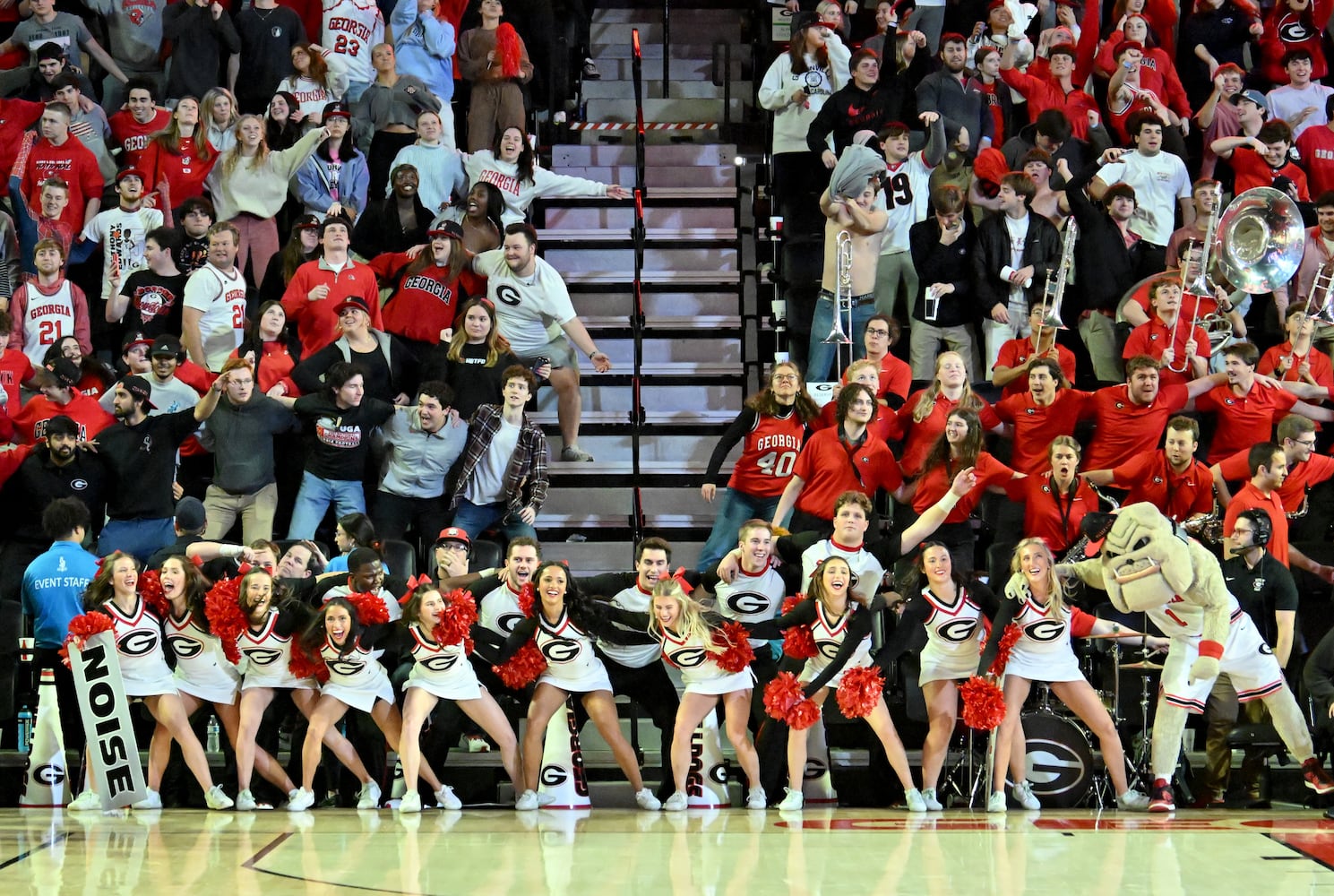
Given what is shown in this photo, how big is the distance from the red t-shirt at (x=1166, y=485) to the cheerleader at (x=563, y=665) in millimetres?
A: 3176

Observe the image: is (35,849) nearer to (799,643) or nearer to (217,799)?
(217,799)

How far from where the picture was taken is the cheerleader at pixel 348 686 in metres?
8.38

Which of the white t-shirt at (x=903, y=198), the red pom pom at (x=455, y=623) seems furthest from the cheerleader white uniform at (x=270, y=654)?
the white t-shirt at (x=903, y=198)

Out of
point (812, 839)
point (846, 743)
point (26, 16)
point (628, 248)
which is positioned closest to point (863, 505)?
point (846, 743)

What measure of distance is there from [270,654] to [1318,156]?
871cm

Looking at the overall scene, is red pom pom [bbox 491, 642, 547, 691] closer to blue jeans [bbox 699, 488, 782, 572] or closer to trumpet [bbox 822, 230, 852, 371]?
blue jeans [bbox 699, 488, 782, 572]

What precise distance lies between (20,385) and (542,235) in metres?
4.08

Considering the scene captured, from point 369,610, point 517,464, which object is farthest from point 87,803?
point 517,464

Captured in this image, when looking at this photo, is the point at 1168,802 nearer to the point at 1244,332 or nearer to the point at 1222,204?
the point at 1244,332

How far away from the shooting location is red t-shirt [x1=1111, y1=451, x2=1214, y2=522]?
9570 mm

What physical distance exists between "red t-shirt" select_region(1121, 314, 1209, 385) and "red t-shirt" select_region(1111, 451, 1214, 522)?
1058mm

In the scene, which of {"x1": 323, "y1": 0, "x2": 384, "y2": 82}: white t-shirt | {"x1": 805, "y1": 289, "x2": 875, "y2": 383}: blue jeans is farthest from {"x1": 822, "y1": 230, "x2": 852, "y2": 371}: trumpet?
{"x1": 323, "y1": 0, "x2": 384, "y2": 82}: white t-shirt

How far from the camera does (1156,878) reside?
247 inches

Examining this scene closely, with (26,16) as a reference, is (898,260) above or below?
below
